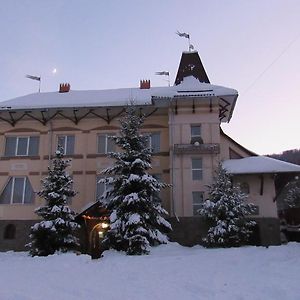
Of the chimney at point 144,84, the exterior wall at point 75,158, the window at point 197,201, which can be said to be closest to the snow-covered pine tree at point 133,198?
the window at point 197,201

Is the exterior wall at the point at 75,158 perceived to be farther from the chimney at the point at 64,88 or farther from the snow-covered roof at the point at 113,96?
the chimney at the point at 64,88

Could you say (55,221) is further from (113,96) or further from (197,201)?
(113,96)

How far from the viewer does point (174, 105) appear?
2423 centimetres

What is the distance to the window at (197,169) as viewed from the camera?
2331cm

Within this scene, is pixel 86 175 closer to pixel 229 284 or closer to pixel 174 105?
pixel 174 105

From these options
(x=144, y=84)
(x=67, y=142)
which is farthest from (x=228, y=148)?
(x=67, y=142)

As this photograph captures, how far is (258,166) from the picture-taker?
74.2ft

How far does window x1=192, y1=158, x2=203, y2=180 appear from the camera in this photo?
23.3m

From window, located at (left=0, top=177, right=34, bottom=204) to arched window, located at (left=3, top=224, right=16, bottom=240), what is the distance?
5.10ft

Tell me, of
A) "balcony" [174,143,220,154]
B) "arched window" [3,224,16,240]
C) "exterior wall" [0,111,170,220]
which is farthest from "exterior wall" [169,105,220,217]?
"arched window" [3,224,16,240]

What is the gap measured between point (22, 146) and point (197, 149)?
11630 millimetres

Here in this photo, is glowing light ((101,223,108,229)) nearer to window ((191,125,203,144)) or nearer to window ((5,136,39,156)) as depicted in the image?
window ((5,136,39,156))

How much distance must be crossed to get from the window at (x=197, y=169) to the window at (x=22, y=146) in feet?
33.9

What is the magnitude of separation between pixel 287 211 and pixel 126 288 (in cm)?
2552
